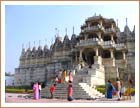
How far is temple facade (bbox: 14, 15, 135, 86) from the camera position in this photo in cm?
3459

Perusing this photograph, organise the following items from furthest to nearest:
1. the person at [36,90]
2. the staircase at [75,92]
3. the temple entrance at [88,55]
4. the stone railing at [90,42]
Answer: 1. the temple entrance at [88,55]
2. the stone railing at [90,42]
3. the staircase at [75,92]
4. the person at [36,90]

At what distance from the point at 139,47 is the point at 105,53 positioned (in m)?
21.9

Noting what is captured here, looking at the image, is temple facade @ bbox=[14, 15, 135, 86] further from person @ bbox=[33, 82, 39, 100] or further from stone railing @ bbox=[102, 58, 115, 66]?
person @ bbox=[33, 82, 39, 100]

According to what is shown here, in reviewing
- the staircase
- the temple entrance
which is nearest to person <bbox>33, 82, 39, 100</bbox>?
the staircase

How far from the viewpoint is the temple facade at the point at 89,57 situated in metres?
34.6

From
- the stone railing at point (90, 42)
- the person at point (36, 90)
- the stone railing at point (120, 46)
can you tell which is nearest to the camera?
the person at point (36, 90)

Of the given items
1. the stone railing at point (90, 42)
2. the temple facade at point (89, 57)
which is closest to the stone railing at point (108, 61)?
the temple facade at point (89, 57)

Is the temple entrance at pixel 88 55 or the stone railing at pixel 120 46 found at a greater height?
the stone railing at pixel 120 46

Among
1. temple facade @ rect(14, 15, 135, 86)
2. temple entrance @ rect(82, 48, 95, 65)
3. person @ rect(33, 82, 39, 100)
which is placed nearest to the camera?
person @ rect(33, 82, 39, 100)

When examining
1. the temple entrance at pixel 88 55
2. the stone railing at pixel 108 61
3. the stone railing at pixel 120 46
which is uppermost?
the stone railing at pixel 120 46

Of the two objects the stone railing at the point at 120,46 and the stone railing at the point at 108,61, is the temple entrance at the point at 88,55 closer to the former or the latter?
the stone railing at the point at 108,61

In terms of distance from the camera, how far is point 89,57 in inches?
1586

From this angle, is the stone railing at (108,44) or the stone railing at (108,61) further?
the stone railing at (108,44)

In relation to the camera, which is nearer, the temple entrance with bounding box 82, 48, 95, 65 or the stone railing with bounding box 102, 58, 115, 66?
the stone railing with bounding box 102, 58, 115, 66
